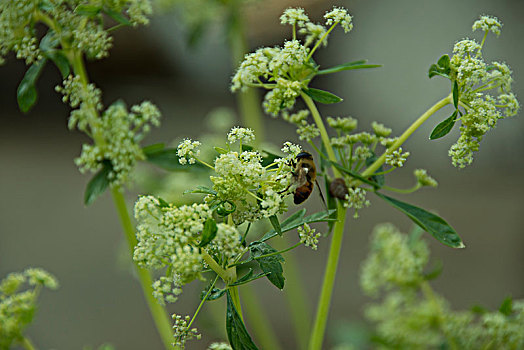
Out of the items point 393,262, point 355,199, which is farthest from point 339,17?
point 393,262

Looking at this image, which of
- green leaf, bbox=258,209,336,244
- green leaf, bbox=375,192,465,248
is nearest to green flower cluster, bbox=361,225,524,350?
green leaf, bbox=375,192,465,248

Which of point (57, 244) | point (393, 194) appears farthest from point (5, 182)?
point (393, 194)

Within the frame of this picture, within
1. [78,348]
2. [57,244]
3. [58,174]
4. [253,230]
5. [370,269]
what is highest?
[58,174]

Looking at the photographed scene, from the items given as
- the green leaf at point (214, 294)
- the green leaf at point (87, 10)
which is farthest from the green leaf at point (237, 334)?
the green leaf at point (87, 10)

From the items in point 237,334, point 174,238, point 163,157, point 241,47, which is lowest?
point 237,334

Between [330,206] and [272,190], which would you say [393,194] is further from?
[272,190]

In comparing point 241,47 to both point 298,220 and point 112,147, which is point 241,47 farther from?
point 298,220
